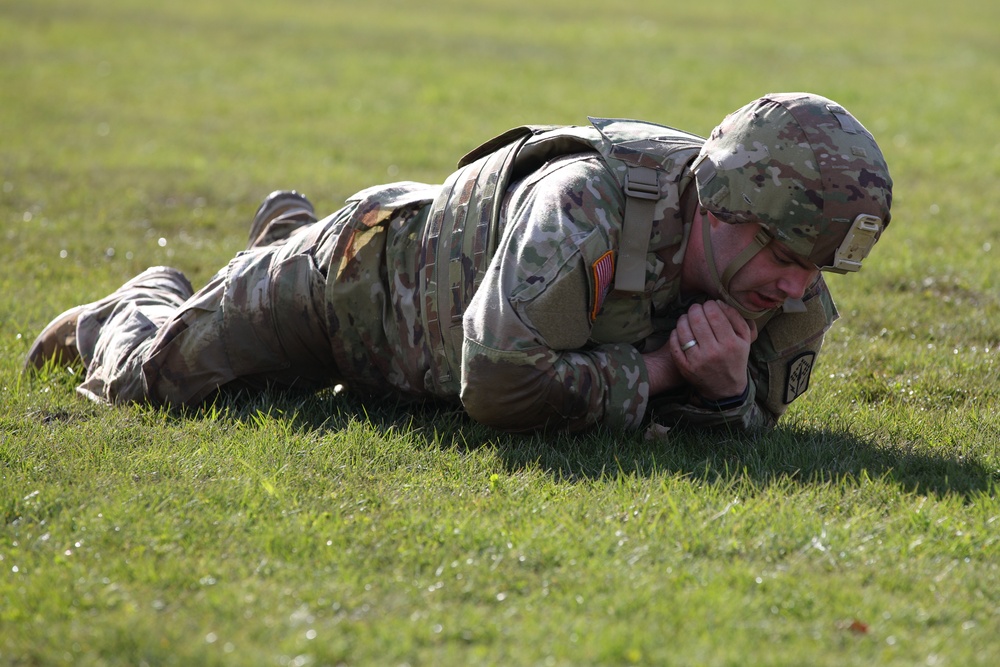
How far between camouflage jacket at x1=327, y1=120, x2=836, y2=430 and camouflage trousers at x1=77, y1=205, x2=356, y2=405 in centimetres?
14

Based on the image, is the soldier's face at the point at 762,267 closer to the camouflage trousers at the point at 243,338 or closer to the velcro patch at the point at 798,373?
the velcro patch at the point at 798,373

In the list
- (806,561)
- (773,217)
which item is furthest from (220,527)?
(773,217)

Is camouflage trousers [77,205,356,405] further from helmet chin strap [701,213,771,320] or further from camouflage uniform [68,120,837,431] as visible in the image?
helmet chin strap [701,213,771,320]

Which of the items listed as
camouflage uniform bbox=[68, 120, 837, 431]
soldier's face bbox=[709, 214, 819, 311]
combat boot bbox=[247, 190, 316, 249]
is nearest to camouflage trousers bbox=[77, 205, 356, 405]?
camouflage uniform bbox=[68, 120, 837, 431]

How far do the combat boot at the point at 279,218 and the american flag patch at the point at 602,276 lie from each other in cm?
229

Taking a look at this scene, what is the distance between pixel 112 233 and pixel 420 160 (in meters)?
3.56

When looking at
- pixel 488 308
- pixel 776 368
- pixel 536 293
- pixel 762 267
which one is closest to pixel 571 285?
pixel 536 293

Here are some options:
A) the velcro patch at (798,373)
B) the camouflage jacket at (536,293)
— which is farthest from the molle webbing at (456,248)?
the velcro patch at (798,373)

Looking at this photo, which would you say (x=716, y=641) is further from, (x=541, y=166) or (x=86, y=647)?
(x=541, y=166)

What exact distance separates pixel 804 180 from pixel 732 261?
1.38 ft

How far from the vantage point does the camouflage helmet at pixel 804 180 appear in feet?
13.1

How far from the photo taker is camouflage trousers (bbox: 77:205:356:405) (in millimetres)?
4969

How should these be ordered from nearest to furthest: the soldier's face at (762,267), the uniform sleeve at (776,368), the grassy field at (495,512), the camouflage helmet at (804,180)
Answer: the grassy field at (495,512) < the camouflage helmet at (804,180) < the soldier's face at (762,267) < the uniform sleeve at (776,368)

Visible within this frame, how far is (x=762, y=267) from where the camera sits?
4.23 meters
